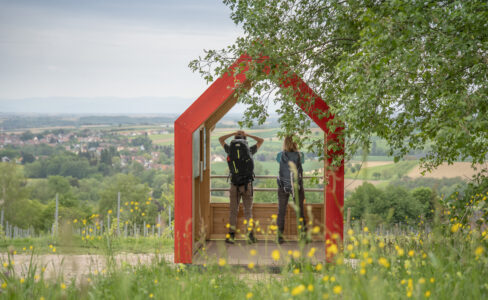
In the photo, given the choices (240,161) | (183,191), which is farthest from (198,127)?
(240,161)

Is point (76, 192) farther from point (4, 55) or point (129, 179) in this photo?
point (4, 55)

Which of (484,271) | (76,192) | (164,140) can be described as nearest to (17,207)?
(76,192)

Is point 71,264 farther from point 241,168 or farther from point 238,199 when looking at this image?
point 238,199

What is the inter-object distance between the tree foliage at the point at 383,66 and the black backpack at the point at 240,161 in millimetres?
938

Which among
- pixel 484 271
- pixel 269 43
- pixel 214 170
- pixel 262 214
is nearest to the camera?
pixel 484 271

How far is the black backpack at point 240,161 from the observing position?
791 centimetres

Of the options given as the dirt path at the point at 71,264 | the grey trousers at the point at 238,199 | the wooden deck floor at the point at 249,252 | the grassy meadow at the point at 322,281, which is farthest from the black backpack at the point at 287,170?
the grassy meadow at the point at 322,281

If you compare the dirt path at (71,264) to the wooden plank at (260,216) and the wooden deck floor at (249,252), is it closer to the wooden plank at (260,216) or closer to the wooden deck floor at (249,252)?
the wooden deck floor at (249,252)

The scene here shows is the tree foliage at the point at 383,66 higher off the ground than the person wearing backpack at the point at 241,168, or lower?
higher

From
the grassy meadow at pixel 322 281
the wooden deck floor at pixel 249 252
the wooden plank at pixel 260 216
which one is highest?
the grassy meadow at pixel 322 281

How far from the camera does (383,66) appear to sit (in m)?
5.12

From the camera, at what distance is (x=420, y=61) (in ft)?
16.4

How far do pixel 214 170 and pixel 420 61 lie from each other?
21.2 feet

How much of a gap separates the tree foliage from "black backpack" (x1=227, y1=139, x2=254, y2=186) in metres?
0.94
